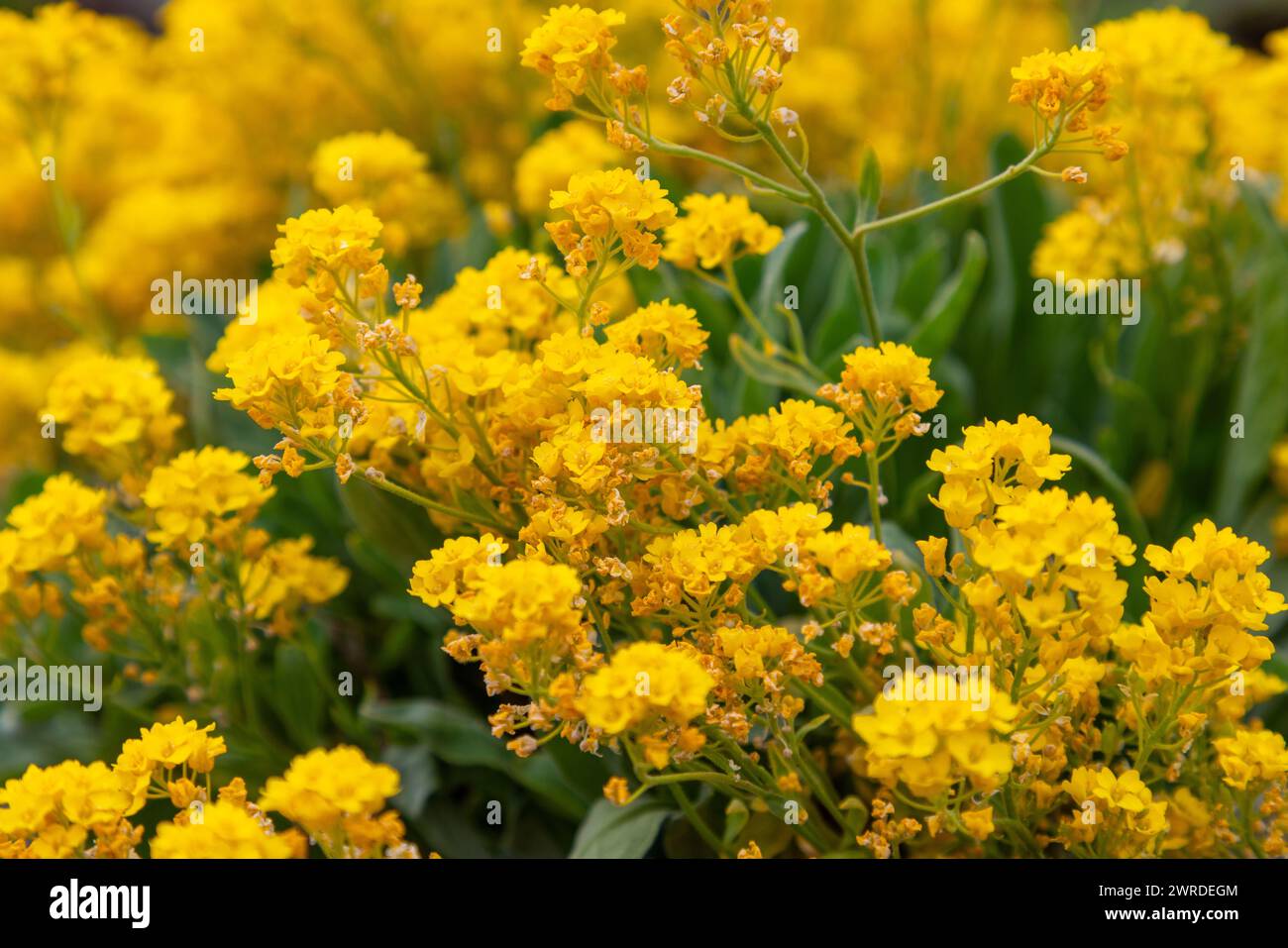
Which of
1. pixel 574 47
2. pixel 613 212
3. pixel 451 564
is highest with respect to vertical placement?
pixel 574 47

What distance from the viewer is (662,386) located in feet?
2.35

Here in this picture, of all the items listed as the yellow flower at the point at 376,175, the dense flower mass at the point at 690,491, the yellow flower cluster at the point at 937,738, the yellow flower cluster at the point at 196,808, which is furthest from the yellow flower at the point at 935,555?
the yellow flower at the point at 376,175

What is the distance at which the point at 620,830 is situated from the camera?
894 millimetres

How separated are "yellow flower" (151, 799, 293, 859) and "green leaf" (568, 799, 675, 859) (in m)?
0.29

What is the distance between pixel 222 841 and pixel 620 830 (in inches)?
13.3

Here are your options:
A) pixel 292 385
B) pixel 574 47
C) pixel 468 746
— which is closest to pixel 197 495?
pixel 292 385

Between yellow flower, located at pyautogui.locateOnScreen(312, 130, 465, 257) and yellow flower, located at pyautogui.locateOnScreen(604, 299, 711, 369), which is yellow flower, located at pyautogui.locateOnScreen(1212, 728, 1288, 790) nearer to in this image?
yellow flower, located at pyautogui.locateOnScreen(604, 299, 711, 369)

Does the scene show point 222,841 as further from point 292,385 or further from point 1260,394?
point 1260,394

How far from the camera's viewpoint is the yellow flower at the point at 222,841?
64cm

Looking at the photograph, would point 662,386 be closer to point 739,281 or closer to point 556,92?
point 556,92

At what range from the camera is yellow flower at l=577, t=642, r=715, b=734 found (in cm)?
62

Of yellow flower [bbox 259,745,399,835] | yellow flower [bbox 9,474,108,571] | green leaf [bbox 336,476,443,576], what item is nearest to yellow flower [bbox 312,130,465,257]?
green leaf [bbox 336,476,443,576]

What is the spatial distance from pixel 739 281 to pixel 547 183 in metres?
0.23

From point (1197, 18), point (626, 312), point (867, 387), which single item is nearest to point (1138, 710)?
point (867, 387)
